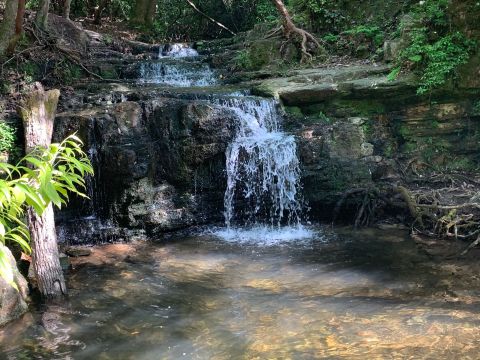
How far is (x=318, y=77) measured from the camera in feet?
32.7

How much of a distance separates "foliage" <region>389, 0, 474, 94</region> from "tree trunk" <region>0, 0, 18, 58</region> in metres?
7.24

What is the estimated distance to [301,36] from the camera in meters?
12.0

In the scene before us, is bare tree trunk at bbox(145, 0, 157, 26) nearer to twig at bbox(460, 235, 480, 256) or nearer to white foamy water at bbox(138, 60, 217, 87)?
white foamy water at bbox(138, 60, 217, 87)

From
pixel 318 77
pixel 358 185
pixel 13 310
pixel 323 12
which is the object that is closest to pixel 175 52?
pixel 323 12

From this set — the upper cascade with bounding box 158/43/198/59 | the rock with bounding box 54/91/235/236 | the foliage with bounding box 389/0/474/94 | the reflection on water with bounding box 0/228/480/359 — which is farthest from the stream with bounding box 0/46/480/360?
the upper cascade with bounding box 158/43/198/59

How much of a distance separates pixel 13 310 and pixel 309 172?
5448mm

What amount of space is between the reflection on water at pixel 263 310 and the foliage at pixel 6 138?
2.24m

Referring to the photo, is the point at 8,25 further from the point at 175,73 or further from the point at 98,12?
the point at 98,12

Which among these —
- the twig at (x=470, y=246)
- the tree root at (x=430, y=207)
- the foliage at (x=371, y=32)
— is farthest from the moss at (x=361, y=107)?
the twig at (x=470, y=246)

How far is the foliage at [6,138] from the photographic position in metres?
6.95

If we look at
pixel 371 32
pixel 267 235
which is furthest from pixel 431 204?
pixel 371 32

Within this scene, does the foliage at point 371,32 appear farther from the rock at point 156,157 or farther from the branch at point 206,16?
the branch at point 206,16

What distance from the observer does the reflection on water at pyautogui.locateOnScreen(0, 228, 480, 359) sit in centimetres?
425

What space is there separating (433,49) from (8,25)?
800 centimetres
